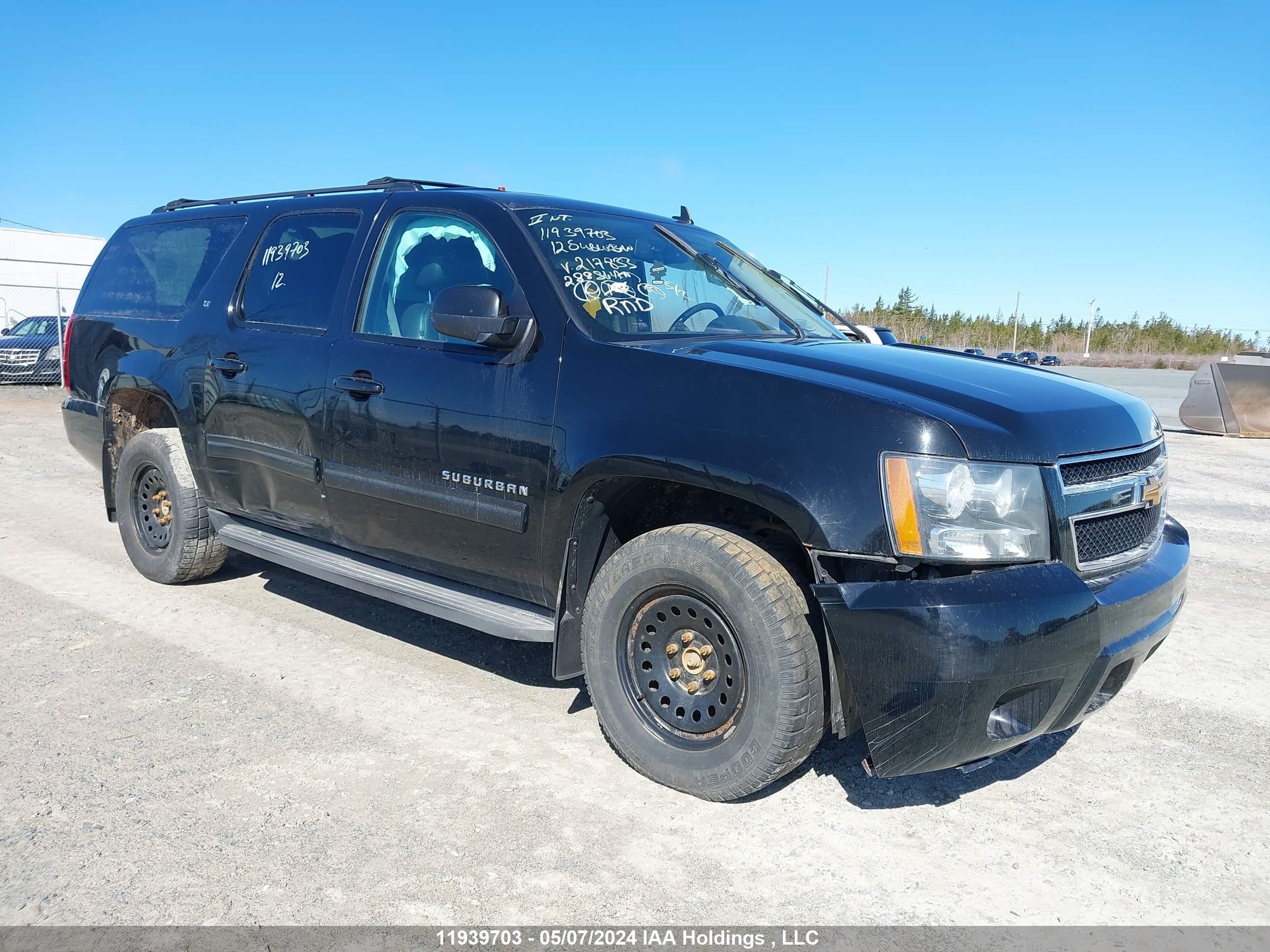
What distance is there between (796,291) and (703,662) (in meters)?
2.29

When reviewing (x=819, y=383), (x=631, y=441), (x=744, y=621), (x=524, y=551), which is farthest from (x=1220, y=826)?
(x=524, y=551)

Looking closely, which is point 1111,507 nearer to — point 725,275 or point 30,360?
point 725,275

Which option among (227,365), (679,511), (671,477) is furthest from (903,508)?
(227,365)

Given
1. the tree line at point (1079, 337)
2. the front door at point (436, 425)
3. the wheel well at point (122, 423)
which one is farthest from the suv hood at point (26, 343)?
the tree line at point (1079, 337)

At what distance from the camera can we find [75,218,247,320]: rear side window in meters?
5.04

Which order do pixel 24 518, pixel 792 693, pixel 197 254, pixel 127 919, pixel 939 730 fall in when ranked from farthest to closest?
pixel 24 518
pixel 197 254
pixel 792 693
pixel 939 730
pixel 127 919

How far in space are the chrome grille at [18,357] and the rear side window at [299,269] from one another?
16206 millimetres

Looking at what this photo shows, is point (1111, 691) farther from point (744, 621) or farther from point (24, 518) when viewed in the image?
point (24, 518)

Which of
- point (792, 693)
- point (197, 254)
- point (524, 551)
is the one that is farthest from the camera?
point (197, 254)

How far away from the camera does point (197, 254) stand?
16.8 feet

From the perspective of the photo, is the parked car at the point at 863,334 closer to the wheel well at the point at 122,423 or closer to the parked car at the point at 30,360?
the wheel well at the point at 122,423

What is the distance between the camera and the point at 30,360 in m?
17.9

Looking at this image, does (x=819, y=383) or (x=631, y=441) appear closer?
(x=819, y=383)

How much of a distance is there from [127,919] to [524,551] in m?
1.61
